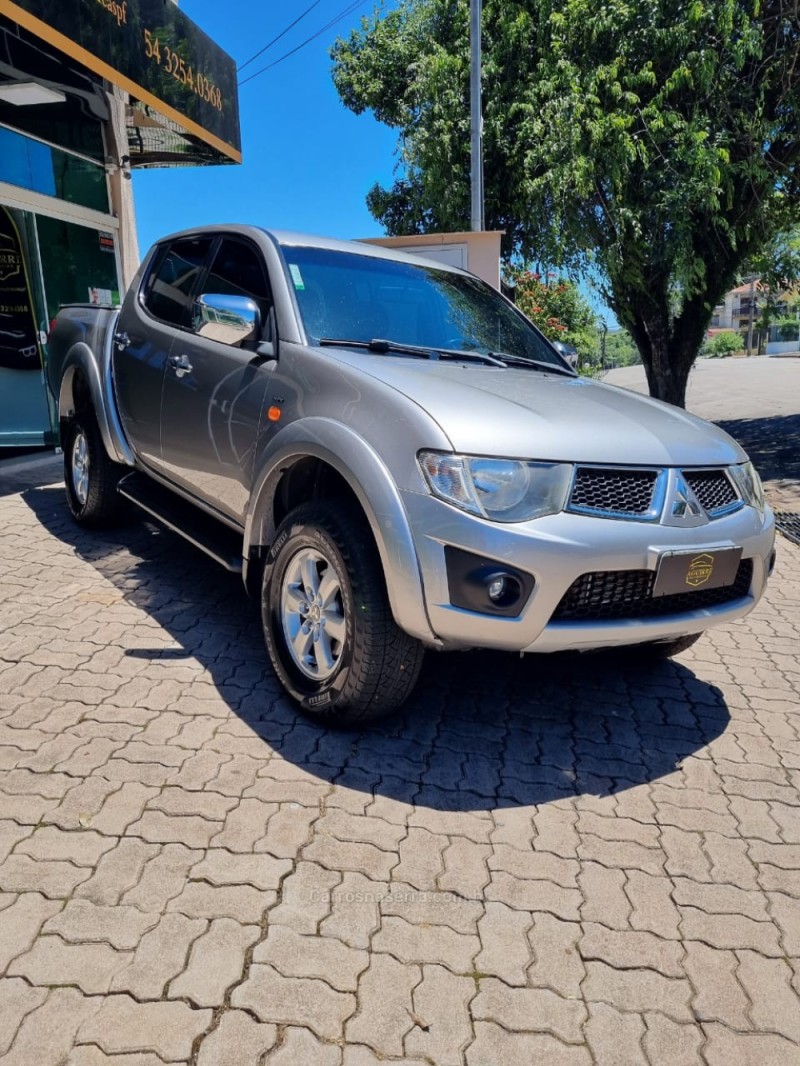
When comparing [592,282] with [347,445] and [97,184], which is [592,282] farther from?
[347,445]

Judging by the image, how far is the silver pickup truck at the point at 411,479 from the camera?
2.52 m

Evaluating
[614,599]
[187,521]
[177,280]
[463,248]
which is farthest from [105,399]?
[463,248]

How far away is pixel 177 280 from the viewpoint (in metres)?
4.39

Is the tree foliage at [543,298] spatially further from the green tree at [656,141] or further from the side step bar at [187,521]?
the side step bar at [187,521]

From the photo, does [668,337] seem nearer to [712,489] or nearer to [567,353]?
[567,353]

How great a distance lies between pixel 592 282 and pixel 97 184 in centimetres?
645

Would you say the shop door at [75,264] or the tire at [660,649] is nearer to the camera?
the tire at [660,649]

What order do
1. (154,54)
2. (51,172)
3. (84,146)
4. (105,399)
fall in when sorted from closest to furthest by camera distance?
(105,399), (154,54), (51,172), (84,146)

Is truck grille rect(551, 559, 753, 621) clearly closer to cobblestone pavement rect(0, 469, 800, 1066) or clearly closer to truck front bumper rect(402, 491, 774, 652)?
truck front bumper rect(402, 491, 774, 652)

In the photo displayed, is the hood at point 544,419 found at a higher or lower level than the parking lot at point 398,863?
higher

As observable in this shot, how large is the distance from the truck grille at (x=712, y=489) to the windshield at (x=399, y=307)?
47.8 inches

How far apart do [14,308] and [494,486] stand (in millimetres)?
7874

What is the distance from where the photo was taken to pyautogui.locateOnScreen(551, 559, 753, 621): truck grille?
2.58 m

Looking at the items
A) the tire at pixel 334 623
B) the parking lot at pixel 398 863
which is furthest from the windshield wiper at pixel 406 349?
the parking lot at pixel 398 863
